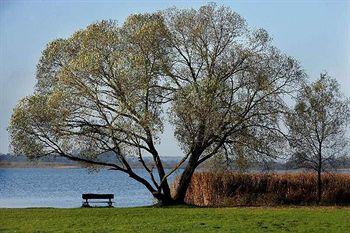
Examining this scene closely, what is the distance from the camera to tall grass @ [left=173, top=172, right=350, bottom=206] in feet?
126

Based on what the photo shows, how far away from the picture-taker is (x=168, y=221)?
24.5 meters

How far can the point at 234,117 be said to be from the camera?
1325 inches

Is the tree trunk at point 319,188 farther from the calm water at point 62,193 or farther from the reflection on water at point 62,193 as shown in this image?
the calm water at point 62,193

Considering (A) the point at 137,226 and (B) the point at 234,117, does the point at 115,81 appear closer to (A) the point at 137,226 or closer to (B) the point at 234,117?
(B) the point at 234,117

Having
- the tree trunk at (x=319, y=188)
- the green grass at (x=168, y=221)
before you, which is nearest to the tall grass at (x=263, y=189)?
the tree trunk at (x=319, y=188)

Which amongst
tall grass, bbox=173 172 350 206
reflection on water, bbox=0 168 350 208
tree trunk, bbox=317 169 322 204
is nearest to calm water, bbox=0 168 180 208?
reflection on water, bbox=0 168 350 208

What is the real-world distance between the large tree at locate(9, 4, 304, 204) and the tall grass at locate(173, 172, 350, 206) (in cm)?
317

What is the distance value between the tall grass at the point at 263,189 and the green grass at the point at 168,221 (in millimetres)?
9117

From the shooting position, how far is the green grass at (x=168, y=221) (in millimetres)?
21984

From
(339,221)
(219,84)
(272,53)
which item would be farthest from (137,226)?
(272,53)

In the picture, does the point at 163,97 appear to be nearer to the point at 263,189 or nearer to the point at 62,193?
the point at 263,189

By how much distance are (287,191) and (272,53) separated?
8.71m

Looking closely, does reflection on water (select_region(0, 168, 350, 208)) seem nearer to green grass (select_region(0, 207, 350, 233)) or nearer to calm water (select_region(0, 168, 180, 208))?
calm water (select_region(0, 168, 180, 208))

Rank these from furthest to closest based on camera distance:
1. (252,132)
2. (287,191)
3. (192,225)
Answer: (287,191) < (252,132) < (192,225)
